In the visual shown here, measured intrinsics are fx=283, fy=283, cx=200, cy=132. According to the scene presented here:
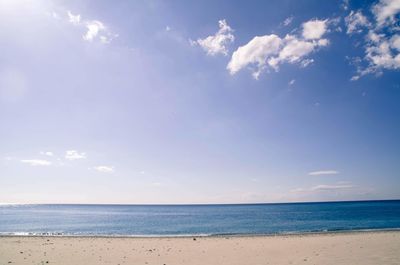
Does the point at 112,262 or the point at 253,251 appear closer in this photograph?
the point at 112,262

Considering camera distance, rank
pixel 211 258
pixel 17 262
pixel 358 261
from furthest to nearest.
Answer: pixel 211 258 < pixel 17 262 < pixel 358 261

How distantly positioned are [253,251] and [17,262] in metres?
14.9

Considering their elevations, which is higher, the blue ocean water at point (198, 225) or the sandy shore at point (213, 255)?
the sandy shore at point (213, 255)

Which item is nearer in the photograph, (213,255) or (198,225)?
(213,255)

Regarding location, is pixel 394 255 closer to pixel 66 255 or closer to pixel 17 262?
pixel 66 255

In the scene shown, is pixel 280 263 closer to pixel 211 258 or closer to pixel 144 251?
pixel 211 258

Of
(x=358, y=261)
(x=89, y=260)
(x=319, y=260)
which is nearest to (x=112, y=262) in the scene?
(x=89, y=260)

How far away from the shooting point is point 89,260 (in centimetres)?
1733

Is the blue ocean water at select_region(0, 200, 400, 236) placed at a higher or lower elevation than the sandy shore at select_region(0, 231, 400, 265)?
lower

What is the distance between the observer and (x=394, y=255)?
16719 mm

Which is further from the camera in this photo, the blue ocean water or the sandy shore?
the blue ocean water

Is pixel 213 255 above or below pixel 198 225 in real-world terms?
above

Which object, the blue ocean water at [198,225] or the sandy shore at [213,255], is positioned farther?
the blue ocean water at [198,225]

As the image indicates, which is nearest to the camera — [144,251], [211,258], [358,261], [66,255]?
[358,261]
